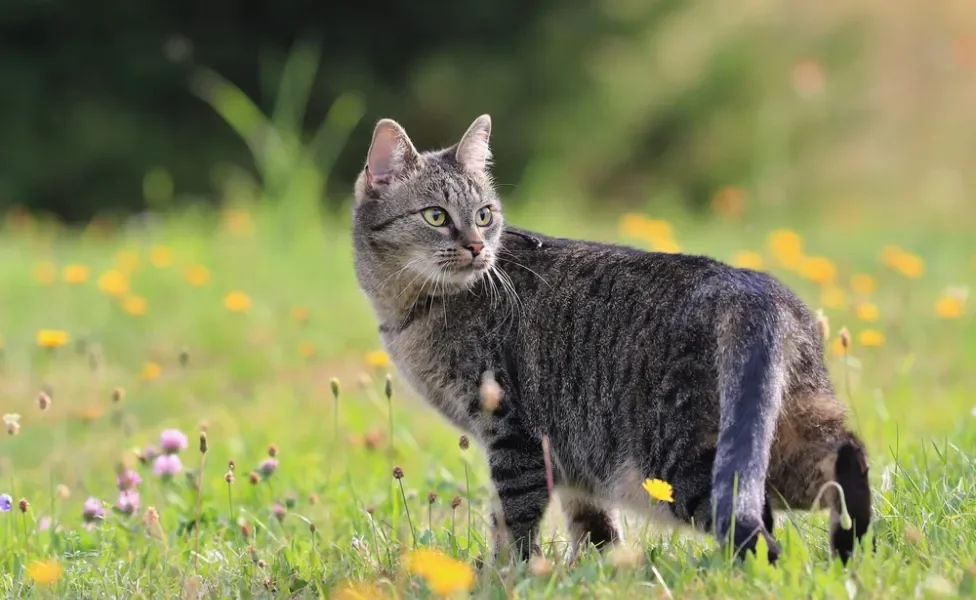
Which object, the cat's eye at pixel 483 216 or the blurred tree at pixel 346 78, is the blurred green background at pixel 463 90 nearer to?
the blurred tree at pixel 346 78

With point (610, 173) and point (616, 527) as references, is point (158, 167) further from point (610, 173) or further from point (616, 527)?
point (616, 527)

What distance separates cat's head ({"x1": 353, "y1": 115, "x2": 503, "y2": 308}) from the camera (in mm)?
3275

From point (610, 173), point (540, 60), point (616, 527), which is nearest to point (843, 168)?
point (610, 173)

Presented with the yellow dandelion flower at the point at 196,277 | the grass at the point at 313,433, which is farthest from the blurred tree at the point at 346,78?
the yellow dandelion flower at the point at 196,277

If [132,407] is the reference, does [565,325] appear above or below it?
above

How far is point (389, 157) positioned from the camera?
350 centimetres

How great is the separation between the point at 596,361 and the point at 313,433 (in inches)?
78.1

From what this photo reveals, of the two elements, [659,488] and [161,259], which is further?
[161,259]

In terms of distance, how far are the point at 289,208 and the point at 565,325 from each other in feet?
15.2

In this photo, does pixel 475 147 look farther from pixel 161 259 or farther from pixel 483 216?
pixel 161 259

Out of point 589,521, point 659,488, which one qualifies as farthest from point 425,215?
point 659,488

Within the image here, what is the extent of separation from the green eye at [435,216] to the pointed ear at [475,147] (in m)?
0.26

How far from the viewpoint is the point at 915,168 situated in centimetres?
1230

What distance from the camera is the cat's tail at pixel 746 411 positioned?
2309 mm
